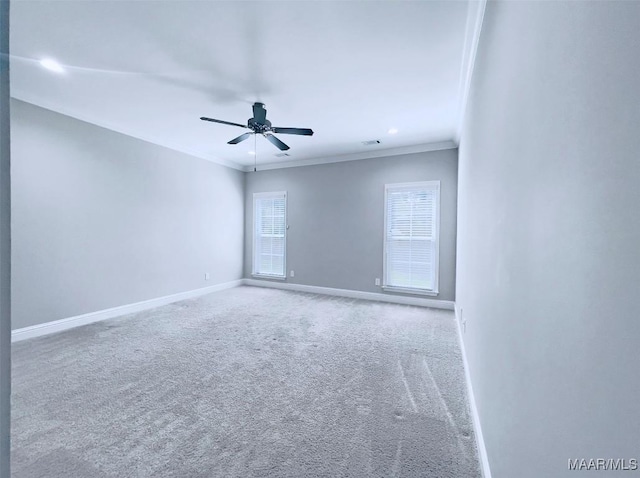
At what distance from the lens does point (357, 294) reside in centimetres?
529

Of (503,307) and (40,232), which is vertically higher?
(40,232)

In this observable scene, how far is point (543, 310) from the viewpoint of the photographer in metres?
0.80

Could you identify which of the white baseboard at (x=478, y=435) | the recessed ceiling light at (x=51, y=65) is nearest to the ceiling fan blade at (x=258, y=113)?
the recessed ceiling light at (x=51, y=65)

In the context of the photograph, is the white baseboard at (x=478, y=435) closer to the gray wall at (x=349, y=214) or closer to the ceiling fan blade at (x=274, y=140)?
the gray wall at (x=349, y=214)

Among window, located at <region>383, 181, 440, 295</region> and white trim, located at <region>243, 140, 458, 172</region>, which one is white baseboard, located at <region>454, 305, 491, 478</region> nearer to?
window, located at <region>383, 181, 440, 295</region>

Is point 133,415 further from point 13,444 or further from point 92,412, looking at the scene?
point 13,444

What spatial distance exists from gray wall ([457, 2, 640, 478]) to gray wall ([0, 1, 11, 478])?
1.00 metres

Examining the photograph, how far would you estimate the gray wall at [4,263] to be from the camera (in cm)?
44

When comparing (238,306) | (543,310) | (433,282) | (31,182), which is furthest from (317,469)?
(31,182)

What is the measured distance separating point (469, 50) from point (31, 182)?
472 cm

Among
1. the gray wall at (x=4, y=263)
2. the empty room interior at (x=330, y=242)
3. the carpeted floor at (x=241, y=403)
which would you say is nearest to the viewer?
the gray wall at (x=4, y=263)

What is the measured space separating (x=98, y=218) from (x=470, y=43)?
186 inches

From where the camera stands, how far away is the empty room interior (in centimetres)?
60

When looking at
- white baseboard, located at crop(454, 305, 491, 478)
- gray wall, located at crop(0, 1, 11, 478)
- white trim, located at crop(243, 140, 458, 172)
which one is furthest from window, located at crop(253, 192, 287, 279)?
gray wall, located at crop(0, 1, 11, 478)
